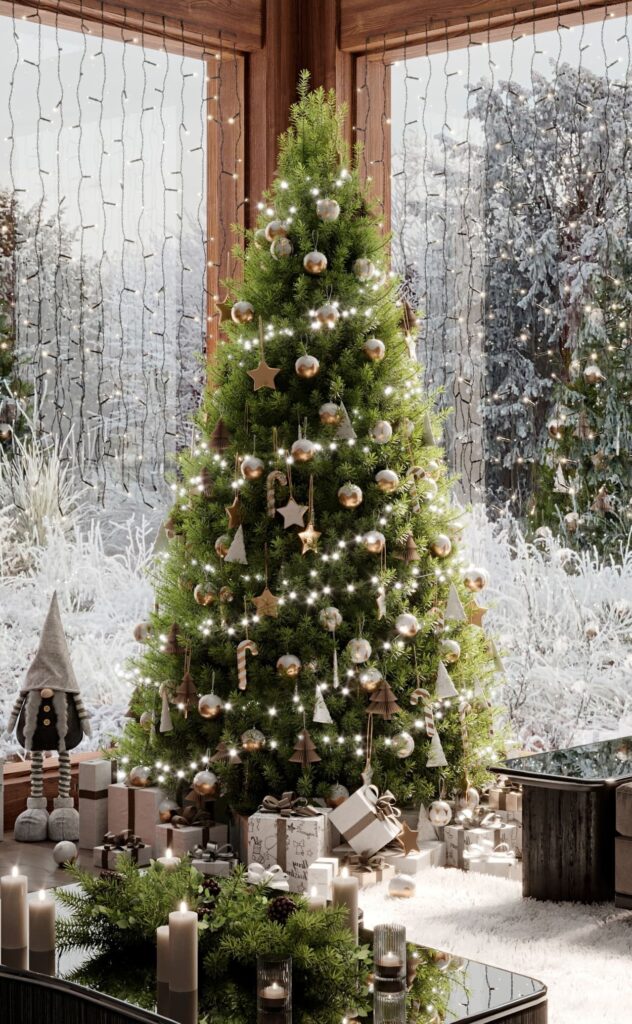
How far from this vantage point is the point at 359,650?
4.25 meters

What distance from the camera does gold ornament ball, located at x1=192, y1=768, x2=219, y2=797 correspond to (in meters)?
4.28

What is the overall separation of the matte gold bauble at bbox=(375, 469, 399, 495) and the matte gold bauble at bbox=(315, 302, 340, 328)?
Answer: 49cm

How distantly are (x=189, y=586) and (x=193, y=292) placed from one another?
1.34 m

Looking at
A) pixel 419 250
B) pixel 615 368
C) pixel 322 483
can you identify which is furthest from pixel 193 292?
pixel 615 368

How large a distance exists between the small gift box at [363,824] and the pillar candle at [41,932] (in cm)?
164

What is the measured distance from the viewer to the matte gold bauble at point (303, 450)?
4.28m

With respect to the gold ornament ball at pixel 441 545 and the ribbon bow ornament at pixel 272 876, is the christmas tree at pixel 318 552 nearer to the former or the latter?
the gold ornament ball at pixel 441 545

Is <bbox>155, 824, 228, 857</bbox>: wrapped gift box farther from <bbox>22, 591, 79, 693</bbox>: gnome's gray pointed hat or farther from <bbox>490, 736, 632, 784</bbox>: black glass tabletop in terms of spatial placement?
<bbox>490, 736, 632, 784</bbox>: black glass tabletop

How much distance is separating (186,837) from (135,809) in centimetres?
28

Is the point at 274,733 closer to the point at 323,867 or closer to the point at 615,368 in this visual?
the point at 323,867

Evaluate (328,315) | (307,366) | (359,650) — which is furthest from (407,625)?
(328,315)

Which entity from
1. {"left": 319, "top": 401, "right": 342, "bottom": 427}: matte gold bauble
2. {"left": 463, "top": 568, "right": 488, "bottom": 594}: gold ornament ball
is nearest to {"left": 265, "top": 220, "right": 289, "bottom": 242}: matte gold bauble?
{"left": 319, "top": 401, "right": 342, "bottom": 427}: matte gold bauble

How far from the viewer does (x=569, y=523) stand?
16.1 ft

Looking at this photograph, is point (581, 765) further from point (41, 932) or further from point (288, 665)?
point (41, 932)
